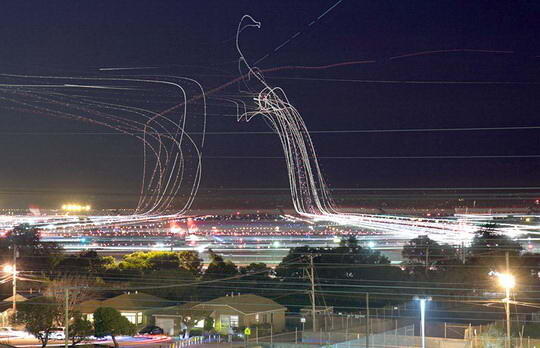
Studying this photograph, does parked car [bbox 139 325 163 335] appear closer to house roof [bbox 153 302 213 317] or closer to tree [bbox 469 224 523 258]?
house roof [bbox 153 302 213 317]

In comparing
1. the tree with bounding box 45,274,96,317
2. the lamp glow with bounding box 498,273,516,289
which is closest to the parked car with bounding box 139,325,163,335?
the tree with bounding box 45,274,96,317

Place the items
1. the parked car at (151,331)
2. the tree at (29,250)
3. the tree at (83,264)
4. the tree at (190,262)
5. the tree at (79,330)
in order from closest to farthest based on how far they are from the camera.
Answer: the tree at (79,330) < the parked car at (151,331) < the tree at (83,264) < the tree at (190,262) < the tree at (29,250)

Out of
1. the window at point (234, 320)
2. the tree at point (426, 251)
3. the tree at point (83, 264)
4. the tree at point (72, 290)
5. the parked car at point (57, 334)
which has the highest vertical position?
the tree at point (426, 251)

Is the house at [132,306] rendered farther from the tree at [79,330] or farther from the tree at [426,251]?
the tree at [426,251]

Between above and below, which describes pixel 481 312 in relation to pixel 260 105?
below

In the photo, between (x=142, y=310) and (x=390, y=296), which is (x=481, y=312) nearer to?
(x=390, y=296)

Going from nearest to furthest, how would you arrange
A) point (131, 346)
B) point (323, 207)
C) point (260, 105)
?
point (260, 105) < point (131, 346) < point (323, 207)

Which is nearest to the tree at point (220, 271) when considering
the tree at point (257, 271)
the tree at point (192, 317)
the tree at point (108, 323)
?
the tree at point (257, 271)

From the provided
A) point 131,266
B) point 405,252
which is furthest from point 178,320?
point 405,252
